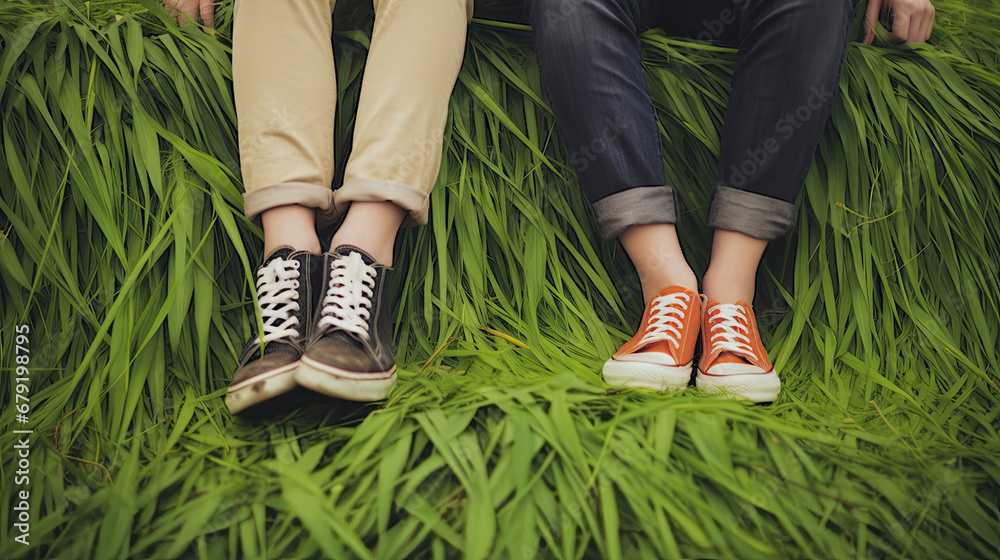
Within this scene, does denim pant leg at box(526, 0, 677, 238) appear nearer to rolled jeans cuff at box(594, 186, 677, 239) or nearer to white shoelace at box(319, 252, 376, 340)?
rolled jeans cuff at box(594, 186, 677, 239)

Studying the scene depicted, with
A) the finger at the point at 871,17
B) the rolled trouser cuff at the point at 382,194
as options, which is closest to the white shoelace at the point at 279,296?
Result: the rolled trouser cuff at the point at 382,194

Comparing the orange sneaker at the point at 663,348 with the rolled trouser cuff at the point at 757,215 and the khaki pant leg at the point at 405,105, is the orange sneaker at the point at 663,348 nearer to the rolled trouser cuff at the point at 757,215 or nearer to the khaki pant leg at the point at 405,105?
the rolled trouser cuff at the point at 757,215

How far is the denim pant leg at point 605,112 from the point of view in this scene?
0.71 meters

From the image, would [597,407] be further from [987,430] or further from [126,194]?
[126,194]

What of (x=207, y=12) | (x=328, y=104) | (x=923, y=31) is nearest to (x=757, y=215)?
(x=923, y=31)

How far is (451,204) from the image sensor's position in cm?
76

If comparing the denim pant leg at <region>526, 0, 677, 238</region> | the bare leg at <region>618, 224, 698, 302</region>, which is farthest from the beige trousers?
the bare leg at <region>618, 224, 698, 302</region>

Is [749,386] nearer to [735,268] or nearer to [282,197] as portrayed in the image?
[735,268]

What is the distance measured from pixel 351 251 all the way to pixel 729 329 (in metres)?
0.48

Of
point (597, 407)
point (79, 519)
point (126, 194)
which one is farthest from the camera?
point (126, 194)

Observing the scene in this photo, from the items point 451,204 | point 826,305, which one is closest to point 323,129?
point 451,204

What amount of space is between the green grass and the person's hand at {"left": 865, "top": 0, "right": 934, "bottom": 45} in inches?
1.1

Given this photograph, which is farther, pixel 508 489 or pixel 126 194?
pixel 126 194

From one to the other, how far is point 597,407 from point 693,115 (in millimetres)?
529
